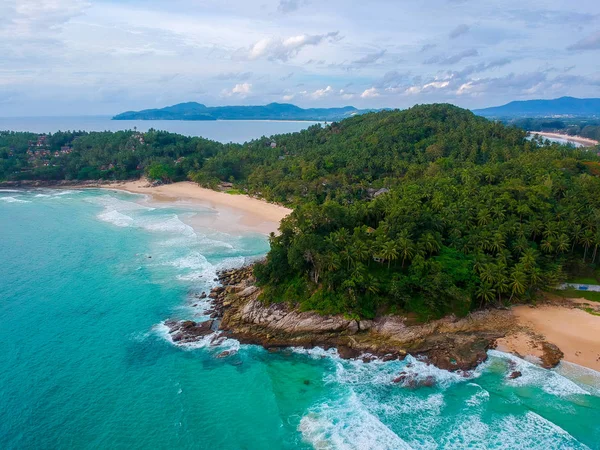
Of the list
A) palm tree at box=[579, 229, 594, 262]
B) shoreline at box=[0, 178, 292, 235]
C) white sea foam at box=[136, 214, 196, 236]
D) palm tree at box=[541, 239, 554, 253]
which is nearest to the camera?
palm tree at box=[541, 239, 554, 253]

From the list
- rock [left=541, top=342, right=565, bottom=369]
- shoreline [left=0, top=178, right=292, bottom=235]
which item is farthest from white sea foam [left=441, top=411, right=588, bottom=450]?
shoreline [left=0, top=178, right=292, bottom=235]

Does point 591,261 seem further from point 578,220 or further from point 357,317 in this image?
point 357,317

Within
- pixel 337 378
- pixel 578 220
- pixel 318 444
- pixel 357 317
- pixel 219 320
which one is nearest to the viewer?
pixel 318 444

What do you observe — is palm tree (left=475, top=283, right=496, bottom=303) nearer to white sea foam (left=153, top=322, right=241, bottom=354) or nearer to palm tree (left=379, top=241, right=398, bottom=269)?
palm tree (left=379, top=241, right=398, bottom=269)

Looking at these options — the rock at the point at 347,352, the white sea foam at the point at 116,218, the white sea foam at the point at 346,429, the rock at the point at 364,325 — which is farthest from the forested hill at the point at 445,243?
the white sea foam at the point at 116,218

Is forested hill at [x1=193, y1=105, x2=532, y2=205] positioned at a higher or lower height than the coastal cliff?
higher

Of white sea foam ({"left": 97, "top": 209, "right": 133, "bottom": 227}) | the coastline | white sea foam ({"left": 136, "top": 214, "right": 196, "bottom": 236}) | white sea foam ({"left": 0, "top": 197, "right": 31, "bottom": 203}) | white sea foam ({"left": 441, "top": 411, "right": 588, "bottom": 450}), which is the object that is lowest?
white sea foam ({"left": 441, "top": 411, "right": 588, "bottom": 450})

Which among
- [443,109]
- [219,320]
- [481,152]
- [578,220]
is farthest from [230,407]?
[443,109]
